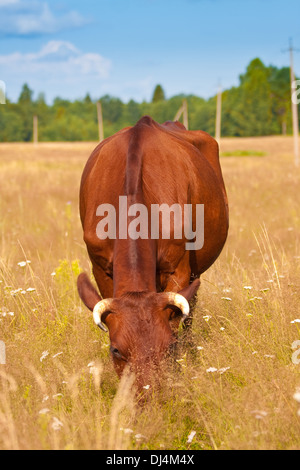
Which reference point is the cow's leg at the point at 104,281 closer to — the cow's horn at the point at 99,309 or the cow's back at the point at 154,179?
the cow's back at the point at 154,179

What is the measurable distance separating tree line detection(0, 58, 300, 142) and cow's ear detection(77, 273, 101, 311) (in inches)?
2928

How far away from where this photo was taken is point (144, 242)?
11.3ft

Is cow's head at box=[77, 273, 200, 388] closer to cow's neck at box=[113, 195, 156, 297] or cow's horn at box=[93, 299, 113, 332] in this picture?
cow's horn at box=[93, 299, 113, 332]

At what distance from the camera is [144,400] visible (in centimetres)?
298

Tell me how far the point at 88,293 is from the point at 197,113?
78019 mm

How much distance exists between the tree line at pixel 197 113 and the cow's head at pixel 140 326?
74.8m

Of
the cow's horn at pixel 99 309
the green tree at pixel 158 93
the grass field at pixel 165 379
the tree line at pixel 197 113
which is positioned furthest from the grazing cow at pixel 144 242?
the green tree at pixel 158 93

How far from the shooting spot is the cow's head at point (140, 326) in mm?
2918

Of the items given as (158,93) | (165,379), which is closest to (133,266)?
(165,379)

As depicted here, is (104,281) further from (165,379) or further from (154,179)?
(165,379)

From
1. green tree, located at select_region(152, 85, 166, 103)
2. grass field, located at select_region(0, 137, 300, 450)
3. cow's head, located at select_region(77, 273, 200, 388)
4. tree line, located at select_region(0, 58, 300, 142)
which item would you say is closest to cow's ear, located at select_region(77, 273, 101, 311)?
cow's head, located at select_region(77, 273, 200, 388)
